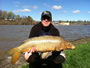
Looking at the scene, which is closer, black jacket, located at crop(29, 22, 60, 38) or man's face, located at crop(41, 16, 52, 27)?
man's face, located at crop(41, 16, 52, 27)

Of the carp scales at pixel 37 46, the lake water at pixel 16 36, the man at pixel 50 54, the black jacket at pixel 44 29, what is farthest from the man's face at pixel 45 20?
the lake water at pixel 16 36

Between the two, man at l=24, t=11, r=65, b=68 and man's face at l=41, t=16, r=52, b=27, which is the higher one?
man's face at l=41, t=16, r=52, b=27

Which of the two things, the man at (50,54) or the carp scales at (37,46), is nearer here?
the carp scales at (37,46)

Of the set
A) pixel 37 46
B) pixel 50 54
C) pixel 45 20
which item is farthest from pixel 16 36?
pixel 37 46

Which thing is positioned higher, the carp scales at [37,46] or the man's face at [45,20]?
the man's face at [45,20]

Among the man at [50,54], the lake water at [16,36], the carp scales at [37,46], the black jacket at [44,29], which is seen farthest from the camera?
the lake water at [16,36]

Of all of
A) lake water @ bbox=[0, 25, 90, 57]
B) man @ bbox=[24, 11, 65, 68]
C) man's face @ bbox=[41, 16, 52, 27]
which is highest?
man's face @ bbox=[41, 16, 52, 27]

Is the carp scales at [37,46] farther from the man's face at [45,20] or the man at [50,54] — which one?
the man's face at [45,20]

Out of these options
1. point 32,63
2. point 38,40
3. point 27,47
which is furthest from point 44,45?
point 32,63

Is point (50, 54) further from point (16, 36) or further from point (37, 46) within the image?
point (16, 36)

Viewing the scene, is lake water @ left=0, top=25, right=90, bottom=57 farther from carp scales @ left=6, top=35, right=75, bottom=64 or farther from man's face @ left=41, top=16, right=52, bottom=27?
man's face @ left=41, top=16, right=52, bottom=27

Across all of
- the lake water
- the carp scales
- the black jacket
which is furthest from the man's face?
the lake water

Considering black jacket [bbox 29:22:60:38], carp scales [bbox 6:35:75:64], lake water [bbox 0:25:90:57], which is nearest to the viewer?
carp scales [bbox 6:35:75:64]

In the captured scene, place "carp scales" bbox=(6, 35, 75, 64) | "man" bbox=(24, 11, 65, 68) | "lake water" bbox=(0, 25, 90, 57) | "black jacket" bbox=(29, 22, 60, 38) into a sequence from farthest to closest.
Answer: "lake water" bbox=(0, 25, 90, 57), "black jacket" bbox=(29, 22, 60, 38), "man" bbox=(24, 11, 65, 68), "carp scales" bbox=(6, 35, 75, 64)
